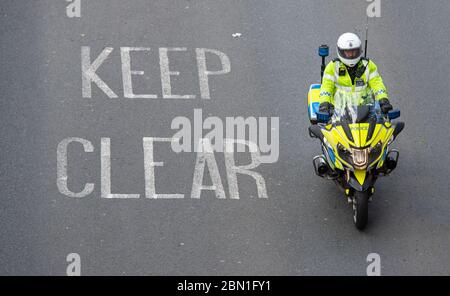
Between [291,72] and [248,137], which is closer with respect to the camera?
[248,137]

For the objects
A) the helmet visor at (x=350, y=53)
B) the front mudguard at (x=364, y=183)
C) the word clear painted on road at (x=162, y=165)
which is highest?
the helmet visor at (x=350, y=53)

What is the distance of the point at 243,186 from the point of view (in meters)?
18.6

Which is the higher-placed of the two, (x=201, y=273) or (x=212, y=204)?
(x=212, y=204)

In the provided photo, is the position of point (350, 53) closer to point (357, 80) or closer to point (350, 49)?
point (350, 49)

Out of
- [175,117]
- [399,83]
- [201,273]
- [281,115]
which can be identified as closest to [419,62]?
[399,83]

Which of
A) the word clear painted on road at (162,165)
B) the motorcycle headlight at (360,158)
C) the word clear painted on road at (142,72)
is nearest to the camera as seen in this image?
the motorcycle headlight at (360,158)

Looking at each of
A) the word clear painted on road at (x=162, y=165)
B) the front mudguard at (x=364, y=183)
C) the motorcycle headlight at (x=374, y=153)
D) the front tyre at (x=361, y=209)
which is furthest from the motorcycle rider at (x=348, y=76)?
the word clear painted on road at (x=162, y=165)

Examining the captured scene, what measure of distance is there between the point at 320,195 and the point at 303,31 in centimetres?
416

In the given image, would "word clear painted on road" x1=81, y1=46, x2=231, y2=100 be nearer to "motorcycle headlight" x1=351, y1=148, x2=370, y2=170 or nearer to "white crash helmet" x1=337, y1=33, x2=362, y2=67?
"white crash helmet" x1=337, y1=33, x2=362, y2=67

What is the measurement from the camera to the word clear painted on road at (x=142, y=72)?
20516 mm

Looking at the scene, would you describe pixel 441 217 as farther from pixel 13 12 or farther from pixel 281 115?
pixel 13 12

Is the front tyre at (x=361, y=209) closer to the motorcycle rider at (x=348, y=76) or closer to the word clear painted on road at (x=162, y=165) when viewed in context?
the motorcycle rider at (x=348, y=76)

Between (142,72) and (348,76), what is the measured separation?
3.82 metres
